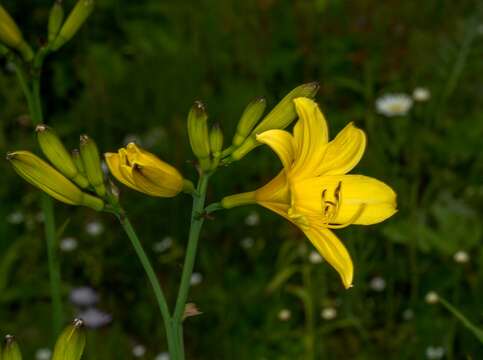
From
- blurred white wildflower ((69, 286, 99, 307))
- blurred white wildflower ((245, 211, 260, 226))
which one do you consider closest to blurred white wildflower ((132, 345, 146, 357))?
blurred white wildflower ((69, 286, 99, 307))

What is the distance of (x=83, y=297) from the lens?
2.89 metres

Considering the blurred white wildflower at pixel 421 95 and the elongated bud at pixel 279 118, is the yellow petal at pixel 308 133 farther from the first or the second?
the blurred white wildflower at pixel 421 95

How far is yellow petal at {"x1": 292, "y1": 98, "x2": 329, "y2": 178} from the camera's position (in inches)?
52.9

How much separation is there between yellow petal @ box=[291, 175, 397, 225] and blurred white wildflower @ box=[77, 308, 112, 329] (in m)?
1.44

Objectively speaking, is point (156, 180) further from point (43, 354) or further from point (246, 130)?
point (43, 354)

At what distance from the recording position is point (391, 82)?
152 inches

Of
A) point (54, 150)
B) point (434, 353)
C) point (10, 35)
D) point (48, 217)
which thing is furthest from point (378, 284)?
point (54, 150)

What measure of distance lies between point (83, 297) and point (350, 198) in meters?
1.66

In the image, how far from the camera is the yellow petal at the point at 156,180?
1.29 m

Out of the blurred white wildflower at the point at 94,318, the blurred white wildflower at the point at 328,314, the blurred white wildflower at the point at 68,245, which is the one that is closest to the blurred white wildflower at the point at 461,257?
the blurred white wildflower at the point at 328,314

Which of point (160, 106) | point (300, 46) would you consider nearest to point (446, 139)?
point (300, 46)

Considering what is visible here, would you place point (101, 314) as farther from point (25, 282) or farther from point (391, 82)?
point (391, 82)

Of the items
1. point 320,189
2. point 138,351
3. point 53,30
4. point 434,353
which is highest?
point 53,30

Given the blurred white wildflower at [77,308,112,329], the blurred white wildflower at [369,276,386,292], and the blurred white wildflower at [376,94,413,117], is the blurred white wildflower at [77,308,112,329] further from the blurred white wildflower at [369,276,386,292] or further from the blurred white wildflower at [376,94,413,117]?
the blurred white wildflower at [376,94,413,117]
